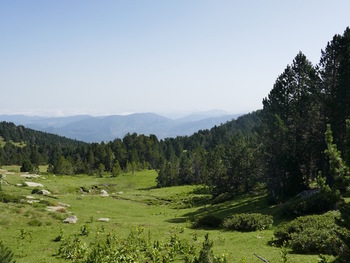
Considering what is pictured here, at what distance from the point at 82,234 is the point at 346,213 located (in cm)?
2411

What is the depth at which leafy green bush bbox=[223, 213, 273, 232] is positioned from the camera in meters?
29.1

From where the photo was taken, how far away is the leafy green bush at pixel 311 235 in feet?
63.2

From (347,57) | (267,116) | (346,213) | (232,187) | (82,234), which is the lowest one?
(232,187)

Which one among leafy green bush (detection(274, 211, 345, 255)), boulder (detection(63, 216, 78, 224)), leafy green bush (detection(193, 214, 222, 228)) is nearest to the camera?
leafy green bush (detection(274, 211, 345, 255))

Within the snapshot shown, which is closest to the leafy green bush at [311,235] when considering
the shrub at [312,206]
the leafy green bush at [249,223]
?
the leafy green bush at [249,223]

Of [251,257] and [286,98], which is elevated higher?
[286,98]

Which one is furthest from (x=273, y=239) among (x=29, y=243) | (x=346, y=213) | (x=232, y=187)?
(x=232, y=187)

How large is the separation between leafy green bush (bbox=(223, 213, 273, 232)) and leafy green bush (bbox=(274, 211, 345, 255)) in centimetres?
488

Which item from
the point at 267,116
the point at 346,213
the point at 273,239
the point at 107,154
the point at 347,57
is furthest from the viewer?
the point at 107,154

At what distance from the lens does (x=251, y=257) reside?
19578 millimetres

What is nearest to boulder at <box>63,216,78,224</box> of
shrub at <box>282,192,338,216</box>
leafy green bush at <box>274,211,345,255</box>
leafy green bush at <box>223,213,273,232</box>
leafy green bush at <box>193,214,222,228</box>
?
leafy green bush at <box>193,214,222,228</box>

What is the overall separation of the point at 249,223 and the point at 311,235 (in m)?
9.05

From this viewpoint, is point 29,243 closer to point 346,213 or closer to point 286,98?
point 346,213

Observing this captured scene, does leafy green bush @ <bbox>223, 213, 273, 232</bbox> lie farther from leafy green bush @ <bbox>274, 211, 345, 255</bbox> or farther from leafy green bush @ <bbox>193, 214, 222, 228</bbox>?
leafy green bush @ <bbox>274, 211, 345, 255</bbox>
